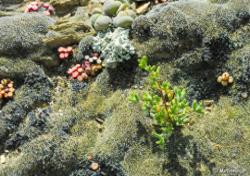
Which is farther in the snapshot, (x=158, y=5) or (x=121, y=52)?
(x=158, y=5)

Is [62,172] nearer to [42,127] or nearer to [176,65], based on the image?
[42,127]

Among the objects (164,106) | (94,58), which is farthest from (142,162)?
(94,58)

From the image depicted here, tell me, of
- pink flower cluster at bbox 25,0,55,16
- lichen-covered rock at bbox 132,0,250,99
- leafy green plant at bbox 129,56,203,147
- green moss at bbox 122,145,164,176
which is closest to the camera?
leafy green plant at bbox 129,56,203,147

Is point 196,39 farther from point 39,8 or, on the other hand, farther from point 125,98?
point 39,8

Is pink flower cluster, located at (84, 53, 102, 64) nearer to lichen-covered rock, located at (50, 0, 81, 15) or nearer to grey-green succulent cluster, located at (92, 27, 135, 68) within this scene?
grey-green succulent cluster, located at (92, 27, 135, 68)

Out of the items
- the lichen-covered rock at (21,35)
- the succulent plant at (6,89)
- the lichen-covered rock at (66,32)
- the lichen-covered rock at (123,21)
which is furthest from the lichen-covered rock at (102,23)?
the succulent plant at (6,89)

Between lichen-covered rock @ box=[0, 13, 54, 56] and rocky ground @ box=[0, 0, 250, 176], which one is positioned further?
lichen-covered rock @ box=[0, 13, 54, 56]

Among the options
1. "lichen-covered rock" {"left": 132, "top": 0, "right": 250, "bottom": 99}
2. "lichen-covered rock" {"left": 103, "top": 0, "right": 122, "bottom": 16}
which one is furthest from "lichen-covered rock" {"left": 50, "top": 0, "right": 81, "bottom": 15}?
"lichen-covered rock" {"left": 132, "top": 0, "right": 250, "bottom": 99}

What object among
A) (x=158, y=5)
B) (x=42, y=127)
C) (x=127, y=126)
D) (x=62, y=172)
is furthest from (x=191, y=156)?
(x=158, y=5)
